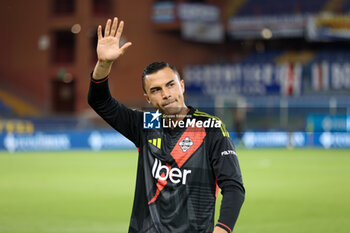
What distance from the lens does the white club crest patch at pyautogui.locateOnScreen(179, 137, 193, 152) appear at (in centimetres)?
379

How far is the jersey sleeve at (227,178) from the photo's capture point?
141 inches

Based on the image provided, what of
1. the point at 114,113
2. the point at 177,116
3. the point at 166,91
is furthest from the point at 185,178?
the point at 114,113

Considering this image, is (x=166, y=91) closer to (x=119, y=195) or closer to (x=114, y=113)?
(x=114, y=113)

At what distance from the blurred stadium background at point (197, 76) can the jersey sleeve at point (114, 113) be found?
14.9 meters

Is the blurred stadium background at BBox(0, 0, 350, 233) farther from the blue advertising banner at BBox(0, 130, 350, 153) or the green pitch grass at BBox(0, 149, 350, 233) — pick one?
the green pitch grass at BBox(0, 149, 350, 233)

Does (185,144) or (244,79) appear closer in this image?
(185,144)

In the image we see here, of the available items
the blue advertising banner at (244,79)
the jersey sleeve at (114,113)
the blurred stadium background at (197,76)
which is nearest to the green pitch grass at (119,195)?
the blurred stadium background at (197,76)

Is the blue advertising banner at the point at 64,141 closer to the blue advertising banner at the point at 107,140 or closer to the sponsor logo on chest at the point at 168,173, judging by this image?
the blue advertising banner at the point at 107,140

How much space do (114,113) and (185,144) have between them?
555 mm

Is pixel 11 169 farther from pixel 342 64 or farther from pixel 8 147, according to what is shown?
pixel 342 64

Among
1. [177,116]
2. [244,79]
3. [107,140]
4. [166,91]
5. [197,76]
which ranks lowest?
[107,140]

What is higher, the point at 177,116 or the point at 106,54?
the point at 106,54

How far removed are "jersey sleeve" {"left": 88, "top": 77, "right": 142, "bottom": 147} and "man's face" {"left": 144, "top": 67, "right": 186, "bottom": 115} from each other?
28cm

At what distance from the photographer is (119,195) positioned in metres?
13.2
